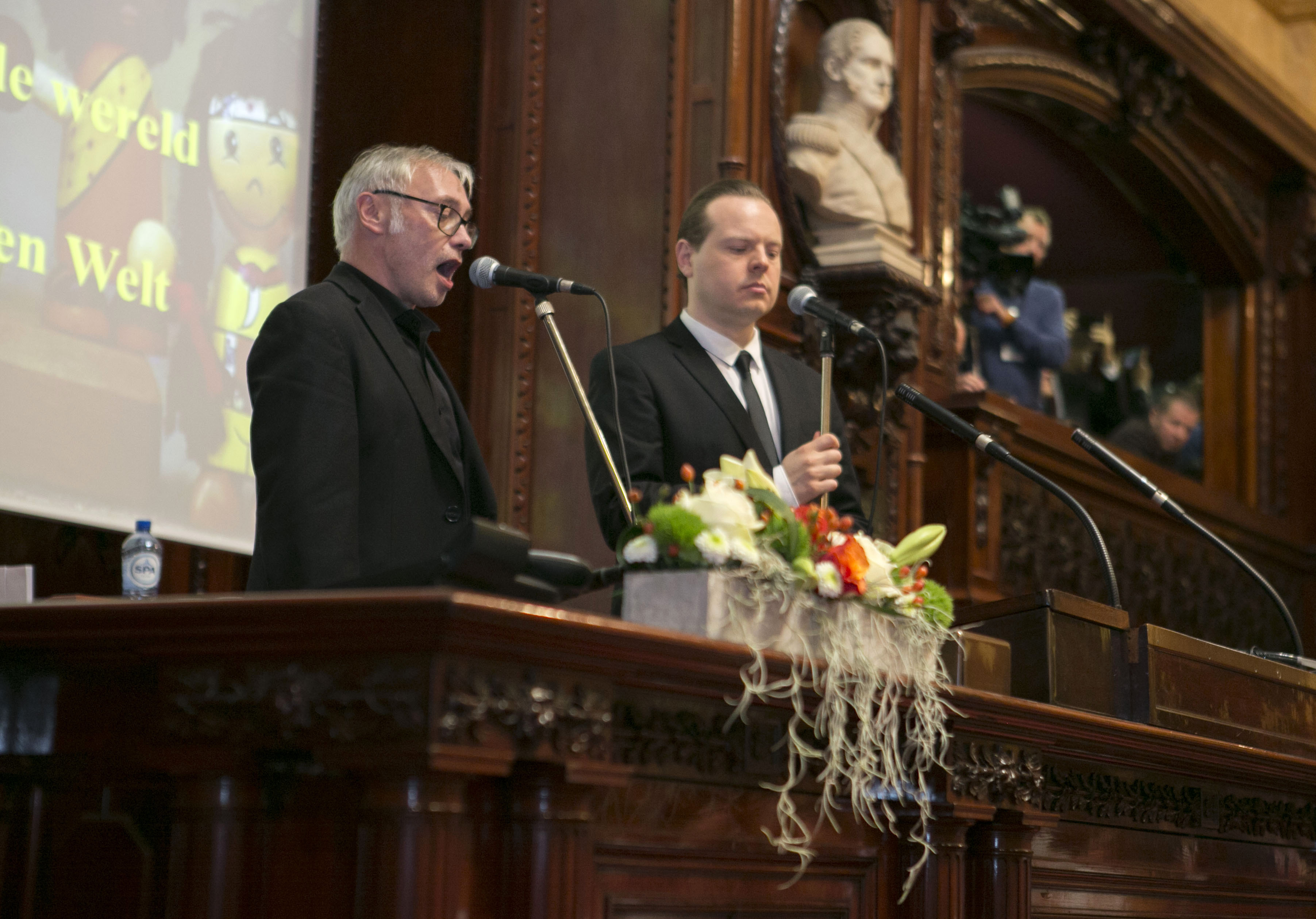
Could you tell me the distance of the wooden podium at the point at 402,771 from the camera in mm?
1661

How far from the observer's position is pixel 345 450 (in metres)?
2.30

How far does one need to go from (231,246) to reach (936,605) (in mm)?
2782

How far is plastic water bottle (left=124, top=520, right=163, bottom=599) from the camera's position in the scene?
12.2ft

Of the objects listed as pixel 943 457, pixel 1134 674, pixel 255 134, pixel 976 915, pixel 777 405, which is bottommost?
pixel 976 915

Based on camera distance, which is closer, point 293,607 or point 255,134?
point 293,607

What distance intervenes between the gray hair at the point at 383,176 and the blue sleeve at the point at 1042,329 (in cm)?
455

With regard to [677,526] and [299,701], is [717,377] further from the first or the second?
[299,701]

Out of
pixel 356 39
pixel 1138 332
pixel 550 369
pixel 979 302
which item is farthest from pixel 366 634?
pixel 1138 332

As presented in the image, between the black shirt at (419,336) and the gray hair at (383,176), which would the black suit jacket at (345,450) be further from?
the gray hair at (383,176)

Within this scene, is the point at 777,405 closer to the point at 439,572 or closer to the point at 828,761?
the point at 828,761

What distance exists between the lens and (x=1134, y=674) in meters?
2.88

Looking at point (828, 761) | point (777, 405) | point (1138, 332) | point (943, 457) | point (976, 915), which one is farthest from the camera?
point (1138, 332)

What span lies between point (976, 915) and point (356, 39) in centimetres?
364

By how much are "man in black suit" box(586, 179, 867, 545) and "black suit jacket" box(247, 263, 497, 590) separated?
1.42 ft
